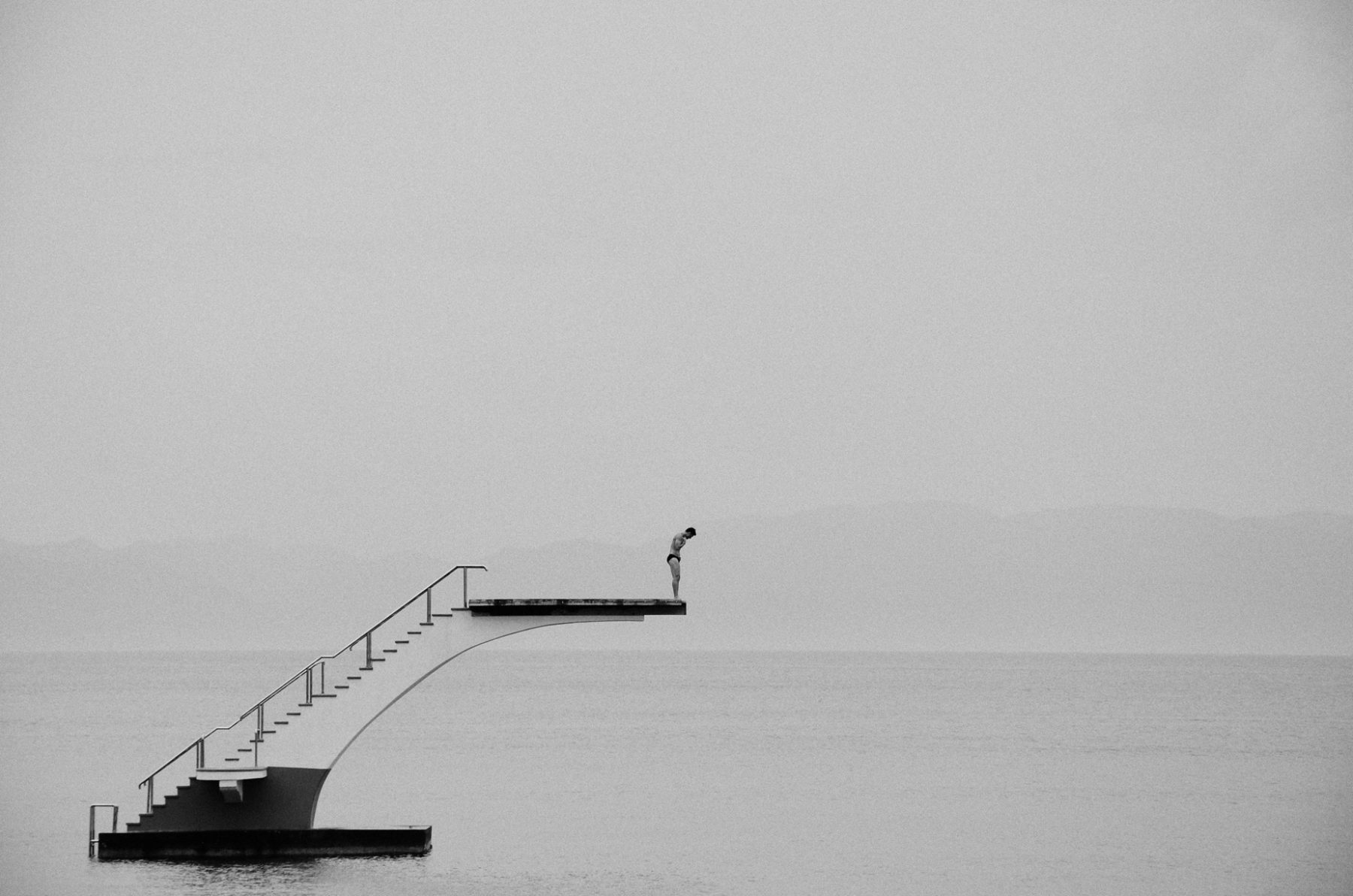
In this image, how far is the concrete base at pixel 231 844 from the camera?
24.1 metres

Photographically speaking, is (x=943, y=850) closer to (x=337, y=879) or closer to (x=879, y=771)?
(x=337, y=879)

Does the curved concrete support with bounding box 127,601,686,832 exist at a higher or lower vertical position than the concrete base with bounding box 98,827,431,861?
higher

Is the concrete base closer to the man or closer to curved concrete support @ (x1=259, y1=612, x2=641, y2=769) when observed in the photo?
curved concrete support @ (x1=259, y1=612, x2=641, y2=769)

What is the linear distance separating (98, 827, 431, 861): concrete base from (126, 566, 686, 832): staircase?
0.46 feet

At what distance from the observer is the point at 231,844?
24.2 meters

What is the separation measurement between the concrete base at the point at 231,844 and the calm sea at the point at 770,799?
0.79ft

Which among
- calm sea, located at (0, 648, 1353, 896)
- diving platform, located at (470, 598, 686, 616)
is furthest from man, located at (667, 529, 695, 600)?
calm sea, located at (0, 648, 1353, 896)

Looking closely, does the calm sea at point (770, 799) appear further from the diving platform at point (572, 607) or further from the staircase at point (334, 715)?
the diving platform at point (572, 607)

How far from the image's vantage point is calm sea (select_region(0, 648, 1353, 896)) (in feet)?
93.7

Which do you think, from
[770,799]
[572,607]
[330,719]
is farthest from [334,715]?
[770,799]

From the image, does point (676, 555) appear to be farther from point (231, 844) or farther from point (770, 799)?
point (770, 799)

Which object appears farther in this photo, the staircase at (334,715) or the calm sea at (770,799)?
the calm sea at (770,799)

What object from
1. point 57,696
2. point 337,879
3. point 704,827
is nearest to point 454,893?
point 337,879

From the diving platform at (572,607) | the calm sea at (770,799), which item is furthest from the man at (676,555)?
the calm sea at (770,799)
